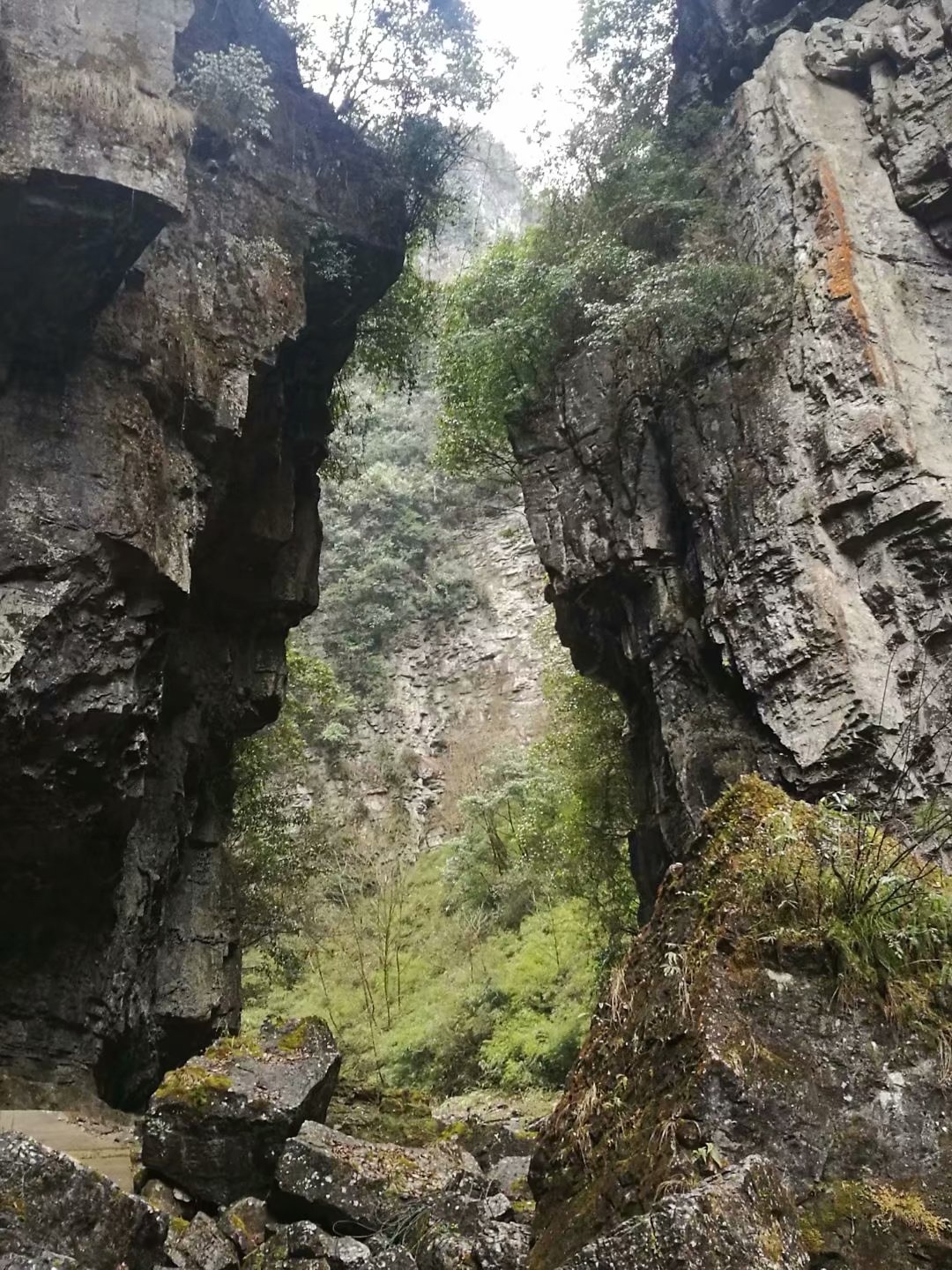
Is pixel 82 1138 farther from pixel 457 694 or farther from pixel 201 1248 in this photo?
pixel 457 694

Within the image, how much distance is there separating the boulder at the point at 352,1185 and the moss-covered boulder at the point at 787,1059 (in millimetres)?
1475

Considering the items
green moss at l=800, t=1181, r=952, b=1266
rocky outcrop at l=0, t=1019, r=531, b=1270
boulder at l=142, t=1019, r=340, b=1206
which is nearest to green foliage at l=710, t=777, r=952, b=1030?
green moss at l=800, t=1181, r=952, b=1266

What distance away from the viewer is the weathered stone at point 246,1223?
4.16 meters

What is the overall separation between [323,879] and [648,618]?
1031cm

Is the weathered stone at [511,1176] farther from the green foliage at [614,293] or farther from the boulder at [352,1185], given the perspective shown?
the green foliage at [614,293]

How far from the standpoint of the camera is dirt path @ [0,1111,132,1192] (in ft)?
19.6

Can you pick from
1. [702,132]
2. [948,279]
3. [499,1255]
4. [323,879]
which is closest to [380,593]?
[323,879]

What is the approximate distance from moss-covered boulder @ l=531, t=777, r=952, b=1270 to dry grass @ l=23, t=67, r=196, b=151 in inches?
291

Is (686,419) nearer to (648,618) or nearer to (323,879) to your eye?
(648,618)

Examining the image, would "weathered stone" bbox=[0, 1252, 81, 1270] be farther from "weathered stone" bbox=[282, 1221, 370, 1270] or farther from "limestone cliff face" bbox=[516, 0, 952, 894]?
"limestone cliff face" bbox=[516, 0, 952, 894]

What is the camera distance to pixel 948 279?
10.6 m

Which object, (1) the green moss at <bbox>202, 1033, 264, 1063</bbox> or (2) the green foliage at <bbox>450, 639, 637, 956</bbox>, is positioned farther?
(2) the green foliage at <bbox>450, 639, 637, 956</bbox>

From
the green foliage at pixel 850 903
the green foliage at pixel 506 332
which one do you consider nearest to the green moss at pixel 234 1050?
the green foliage at pixel 850 903

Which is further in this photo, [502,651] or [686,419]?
[502,651]
